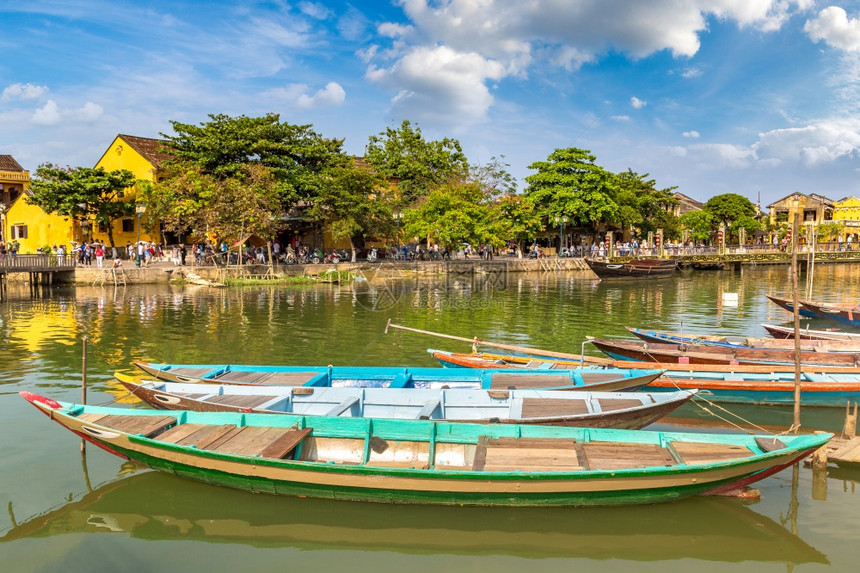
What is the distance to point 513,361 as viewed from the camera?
45.4ft

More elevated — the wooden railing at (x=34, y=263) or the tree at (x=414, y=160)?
the tree at (x=414, y=160)

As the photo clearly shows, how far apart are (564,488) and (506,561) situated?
3.59 feet

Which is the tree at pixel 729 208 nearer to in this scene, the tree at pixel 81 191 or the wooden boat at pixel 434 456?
the tree at pixel 81 191

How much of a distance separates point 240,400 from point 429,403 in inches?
126

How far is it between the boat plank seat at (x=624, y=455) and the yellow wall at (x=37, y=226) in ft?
159

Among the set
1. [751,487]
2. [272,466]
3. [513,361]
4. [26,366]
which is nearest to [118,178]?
[26,366]

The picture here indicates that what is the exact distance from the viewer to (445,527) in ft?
25.3

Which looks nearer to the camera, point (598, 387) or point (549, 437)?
point (549, 437)

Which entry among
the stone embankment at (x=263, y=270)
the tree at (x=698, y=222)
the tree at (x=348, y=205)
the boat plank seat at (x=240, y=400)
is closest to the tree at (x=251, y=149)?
the tree at (x=348, y=205)

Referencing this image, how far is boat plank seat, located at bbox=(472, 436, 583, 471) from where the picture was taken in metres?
7.50

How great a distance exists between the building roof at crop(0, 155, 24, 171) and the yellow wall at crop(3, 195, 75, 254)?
29.8 feet

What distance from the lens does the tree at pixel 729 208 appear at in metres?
73.9

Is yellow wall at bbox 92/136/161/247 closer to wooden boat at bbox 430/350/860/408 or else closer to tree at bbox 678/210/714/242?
wooden boat at bbox 430/350/860/408

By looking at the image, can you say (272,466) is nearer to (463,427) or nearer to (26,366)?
(463,427)
